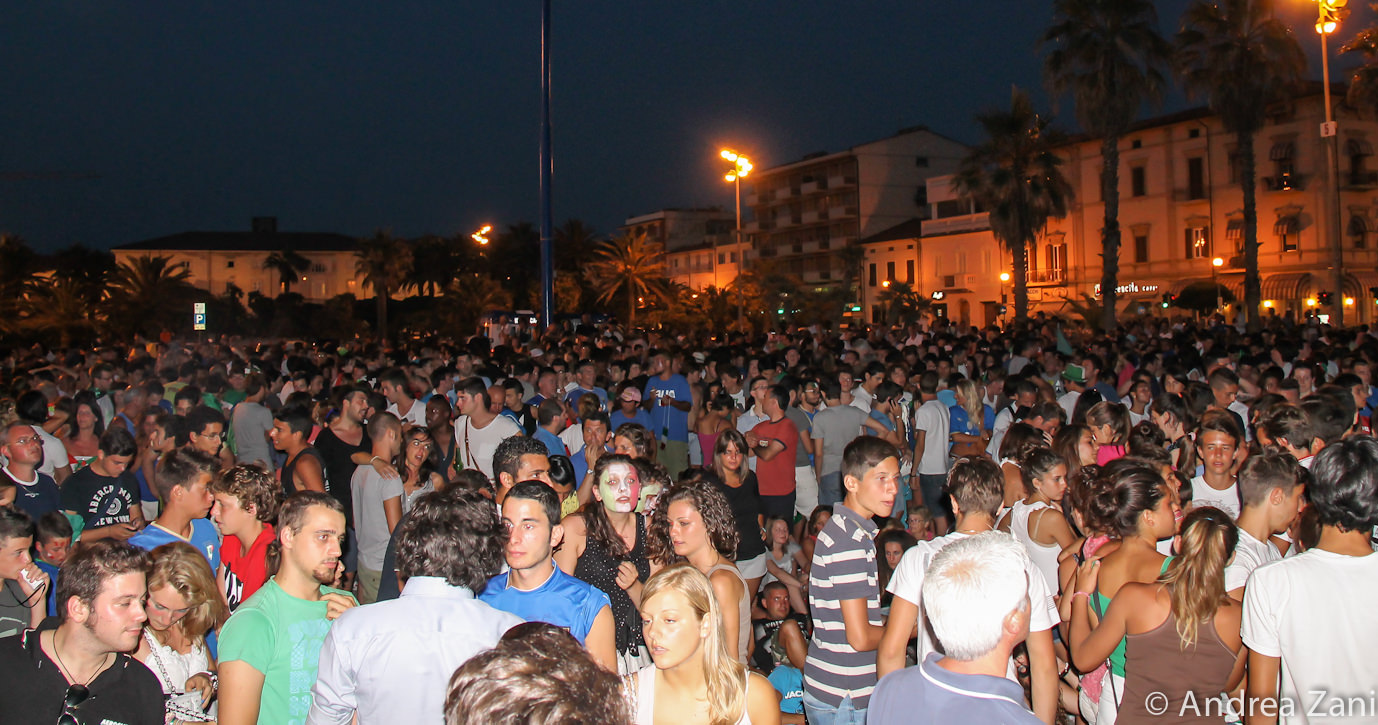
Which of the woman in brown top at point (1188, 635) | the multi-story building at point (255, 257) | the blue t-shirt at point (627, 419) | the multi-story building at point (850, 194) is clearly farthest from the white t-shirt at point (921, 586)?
the multi-story building at point (255, 257)

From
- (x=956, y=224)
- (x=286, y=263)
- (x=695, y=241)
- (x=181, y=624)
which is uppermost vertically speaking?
(x=695, y=241)

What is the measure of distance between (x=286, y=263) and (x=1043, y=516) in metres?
92.3

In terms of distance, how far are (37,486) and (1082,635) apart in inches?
Answer: 246

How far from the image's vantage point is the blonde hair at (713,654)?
9.98ft

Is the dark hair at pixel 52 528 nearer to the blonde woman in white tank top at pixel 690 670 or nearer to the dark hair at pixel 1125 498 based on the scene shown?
the blonde woman in white tank top at pixel 690 670

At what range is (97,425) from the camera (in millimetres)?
8695

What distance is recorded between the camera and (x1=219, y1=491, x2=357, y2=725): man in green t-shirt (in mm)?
3338

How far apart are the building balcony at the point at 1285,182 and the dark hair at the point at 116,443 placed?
4481cm

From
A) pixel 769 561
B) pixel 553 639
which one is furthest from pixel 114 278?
pixel 553 639

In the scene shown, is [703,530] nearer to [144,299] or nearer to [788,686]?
[788,686]

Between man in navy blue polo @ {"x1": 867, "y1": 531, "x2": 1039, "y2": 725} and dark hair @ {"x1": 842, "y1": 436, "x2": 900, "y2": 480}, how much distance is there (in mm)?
1406

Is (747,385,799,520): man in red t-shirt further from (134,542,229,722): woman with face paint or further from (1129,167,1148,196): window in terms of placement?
(1129,167,1148,196): window

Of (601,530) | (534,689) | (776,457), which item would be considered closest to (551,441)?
(776,457)

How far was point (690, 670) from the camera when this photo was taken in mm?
3098
